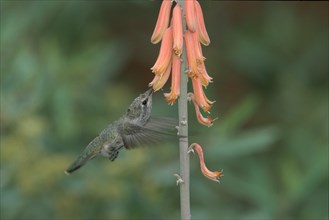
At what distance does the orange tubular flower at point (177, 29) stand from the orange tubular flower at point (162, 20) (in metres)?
0.09

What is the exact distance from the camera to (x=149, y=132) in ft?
14.6

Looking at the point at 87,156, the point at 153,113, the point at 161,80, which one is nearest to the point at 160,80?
the point at 161,80

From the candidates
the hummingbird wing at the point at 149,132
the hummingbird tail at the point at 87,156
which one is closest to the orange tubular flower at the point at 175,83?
the hummingbird wing at the point at 149,132

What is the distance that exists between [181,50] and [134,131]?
88 cm

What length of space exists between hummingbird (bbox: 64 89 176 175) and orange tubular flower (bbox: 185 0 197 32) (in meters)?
0.55

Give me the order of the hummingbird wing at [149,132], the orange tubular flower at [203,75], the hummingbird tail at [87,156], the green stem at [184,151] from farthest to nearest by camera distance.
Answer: the hummingbird tail at [87,156]
the hummingbird wing at [149,132]
the orange tubular flower at [203,75]
the green stem at [184,151]

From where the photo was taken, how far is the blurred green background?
635 cm

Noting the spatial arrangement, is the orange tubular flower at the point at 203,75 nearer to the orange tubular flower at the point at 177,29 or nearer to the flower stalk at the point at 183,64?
the flower stalk at the point at 183,64

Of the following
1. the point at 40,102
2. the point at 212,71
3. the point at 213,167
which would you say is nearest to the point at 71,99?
the point at 40,102

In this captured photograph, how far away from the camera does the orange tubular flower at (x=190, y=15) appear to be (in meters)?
3.94

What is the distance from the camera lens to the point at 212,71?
8.60 metres

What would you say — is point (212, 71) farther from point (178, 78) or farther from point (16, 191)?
point (178, 78)

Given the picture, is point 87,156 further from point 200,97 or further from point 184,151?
point 184,151

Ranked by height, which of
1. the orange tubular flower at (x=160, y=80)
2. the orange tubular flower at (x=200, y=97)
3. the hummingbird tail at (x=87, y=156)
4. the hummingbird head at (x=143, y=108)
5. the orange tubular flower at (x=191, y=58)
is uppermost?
the orange tubular flower at (x=191, y=58)
